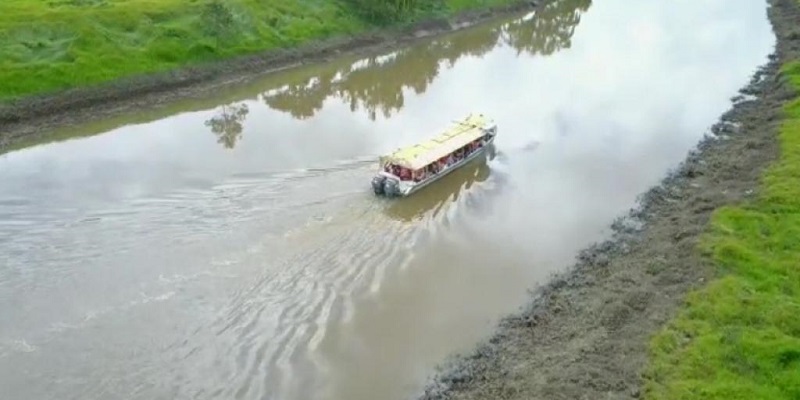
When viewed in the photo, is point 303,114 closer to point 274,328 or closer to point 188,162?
point 188,162

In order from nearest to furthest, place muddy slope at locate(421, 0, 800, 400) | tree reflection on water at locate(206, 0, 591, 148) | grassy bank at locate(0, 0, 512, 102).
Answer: muddy slope at locate(421, 0, 800, 400) → grassy bank at locate(0, 0, 512, 102) → tree reflection on water at locate(206, 0, 591, 148)

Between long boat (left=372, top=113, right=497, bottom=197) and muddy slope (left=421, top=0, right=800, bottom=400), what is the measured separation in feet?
28.0

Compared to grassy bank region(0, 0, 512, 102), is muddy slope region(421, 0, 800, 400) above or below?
below

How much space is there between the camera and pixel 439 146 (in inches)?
1416

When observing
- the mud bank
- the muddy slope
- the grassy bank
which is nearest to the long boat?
the muddy slope

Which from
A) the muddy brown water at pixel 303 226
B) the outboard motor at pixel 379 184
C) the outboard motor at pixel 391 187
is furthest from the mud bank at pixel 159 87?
the outboard motor at pixel 391 187

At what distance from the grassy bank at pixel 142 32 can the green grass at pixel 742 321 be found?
35011mm

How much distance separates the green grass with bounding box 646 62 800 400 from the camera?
20.0 m

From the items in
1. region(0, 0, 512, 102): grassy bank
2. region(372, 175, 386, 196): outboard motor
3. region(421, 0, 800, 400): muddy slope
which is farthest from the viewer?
region(0, 0, 512, 102): grassy bank

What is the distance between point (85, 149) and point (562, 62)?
3574cm

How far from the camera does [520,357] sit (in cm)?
2264

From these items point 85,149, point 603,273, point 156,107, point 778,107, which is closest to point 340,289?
point 603,273

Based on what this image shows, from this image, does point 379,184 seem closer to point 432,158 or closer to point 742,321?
point 432,158

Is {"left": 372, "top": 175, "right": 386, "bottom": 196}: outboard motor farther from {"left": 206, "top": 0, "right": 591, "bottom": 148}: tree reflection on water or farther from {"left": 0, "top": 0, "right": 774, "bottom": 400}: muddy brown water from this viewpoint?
{"left": 206, "top": 0, "right": 591, "bottom": 148}: tree reflection on water
